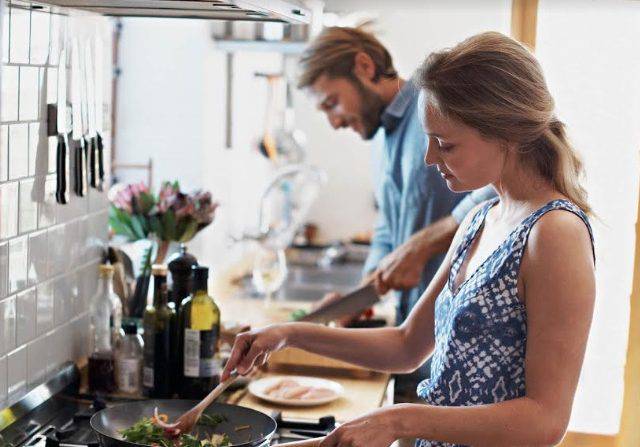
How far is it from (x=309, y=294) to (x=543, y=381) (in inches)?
108

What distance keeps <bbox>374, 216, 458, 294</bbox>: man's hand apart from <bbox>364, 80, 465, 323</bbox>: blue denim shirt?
0.07m

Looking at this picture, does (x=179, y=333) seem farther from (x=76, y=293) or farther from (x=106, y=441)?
(x=106, y=441)

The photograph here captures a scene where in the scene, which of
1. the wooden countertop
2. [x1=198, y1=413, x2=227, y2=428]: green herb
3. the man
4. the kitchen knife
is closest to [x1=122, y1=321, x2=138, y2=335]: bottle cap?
the wooden countertop

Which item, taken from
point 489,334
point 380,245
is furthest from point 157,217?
point 489,334

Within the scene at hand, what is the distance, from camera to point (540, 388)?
1.51 meters

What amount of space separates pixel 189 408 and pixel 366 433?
55 cm

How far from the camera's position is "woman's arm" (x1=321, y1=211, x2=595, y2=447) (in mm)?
1499

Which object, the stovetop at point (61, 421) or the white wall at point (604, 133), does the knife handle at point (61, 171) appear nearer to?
the stovetop at point (61, 421)

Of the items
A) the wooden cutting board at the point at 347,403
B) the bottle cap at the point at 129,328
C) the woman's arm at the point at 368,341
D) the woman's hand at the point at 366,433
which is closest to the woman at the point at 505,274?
the woman's hand at the point at 366,433

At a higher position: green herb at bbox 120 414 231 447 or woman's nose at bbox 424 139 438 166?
woman's nose at bbox 424 139 438 166

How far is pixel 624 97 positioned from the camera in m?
2.78

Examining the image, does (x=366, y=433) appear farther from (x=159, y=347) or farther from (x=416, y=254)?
(x=416, y=254)

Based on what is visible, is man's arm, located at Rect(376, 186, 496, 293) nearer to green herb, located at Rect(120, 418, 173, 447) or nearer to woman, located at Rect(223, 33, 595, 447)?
woman, located at Rect(223, 33, 595, 447)

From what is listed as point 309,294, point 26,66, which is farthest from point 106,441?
point 309,294
